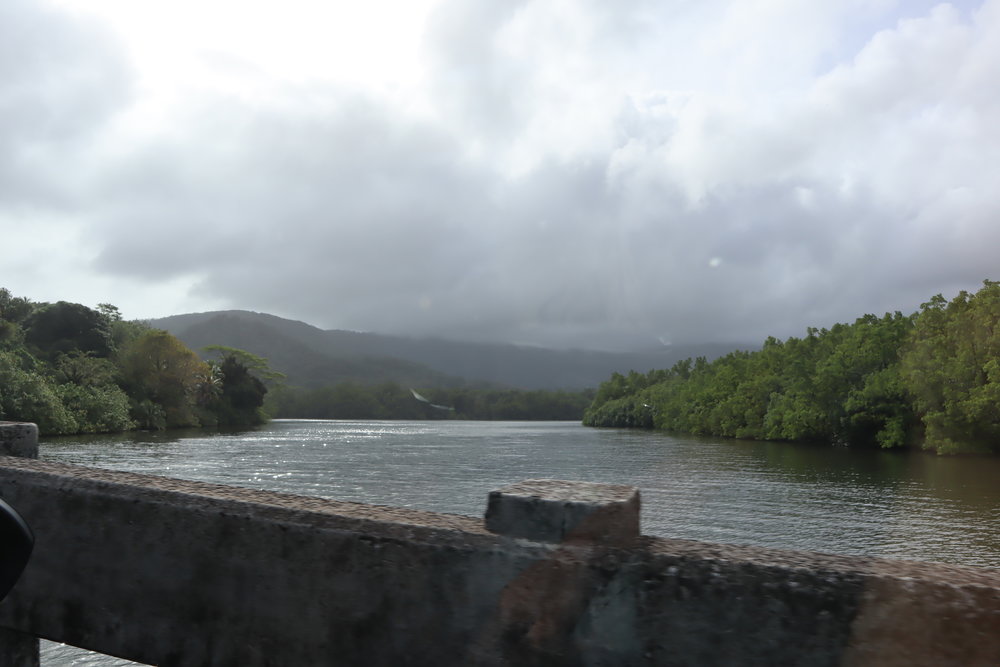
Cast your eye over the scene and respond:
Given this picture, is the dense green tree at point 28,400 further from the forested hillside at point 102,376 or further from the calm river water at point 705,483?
the calm river water at point 705,483

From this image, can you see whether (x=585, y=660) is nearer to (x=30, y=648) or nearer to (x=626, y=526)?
(x=626, y=526)

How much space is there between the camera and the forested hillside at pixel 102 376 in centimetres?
6303

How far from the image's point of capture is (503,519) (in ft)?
8.00

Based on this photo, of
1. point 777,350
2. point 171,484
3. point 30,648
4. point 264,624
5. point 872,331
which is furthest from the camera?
point 777,350

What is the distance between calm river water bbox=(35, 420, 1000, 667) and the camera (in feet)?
74.2

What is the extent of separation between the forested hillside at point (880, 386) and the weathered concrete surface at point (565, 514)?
194ft

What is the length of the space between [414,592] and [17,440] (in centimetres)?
284

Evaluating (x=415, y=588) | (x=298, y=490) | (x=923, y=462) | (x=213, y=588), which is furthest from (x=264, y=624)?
(x=923, y=462)

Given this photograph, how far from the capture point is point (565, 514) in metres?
2.34

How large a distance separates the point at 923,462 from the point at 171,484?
2321 inches

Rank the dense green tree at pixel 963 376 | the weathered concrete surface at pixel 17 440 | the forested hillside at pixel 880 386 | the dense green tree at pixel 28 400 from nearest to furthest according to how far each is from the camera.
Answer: the weathered concrete surface at pixel 17 440
the dense green tree at pixel 963 376
the forested hillside at pixel 880 386
the dense green tree at pixel 28 400

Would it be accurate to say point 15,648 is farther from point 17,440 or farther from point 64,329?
point 64,329

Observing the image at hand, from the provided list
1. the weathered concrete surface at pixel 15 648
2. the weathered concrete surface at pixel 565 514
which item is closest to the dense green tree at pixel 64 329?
the weathered concrete surface at pixel 15 648

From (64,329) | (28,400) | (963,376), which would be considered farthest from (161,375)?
(963,376)
